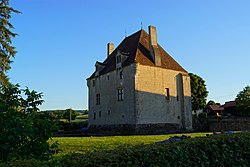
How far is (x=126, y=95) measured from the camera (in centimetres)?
2923

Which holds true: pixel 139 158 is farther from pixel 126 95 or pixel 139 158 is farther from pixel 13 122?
pixel 126 95

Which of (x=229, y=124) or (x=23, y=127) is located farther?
(x=229, y=124)

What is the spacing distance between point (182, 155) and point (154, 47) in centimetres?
2579

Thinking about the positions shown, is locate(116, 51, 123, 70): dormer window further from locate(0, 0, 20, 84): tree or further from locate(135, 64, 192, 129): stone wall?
locate(0, 0, 20, 84): tree

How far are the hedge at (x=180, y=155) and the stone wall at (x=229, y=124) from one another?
27.2m

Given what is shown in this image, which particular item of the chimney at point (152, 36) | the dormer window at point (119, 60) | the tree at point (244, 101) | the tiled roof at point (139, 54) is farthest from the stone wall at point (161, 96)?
the tree at point (244, 101)

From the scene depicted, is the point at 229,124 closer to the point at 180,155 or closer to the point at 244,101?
the point at 244,101

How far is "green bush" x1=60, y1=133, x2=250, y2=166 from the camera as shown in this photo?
4129 mm

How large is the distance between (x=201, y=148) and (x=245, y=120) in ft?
98.7

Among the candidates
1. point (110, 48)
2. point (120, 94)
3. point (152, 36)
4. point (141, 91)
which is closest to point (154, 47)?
point (152, 36)

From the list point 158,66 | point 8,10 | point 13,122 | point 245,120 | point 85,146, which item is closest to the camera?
point 13,122

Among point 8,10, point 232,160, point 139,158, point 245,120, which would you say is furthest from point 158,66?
point 139,158

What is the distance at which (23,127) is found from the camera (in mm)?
4477

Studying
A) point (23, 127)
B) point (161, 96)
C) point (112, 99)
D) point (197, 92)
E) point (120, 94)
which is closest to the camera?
point (23, 127)
